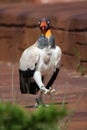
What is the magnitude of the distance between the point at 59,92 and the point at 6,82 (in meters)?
1.66

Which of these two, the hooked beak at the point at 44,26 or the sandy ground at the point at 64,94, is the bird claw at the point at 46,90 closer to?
the sandy ground at the point at 64,94

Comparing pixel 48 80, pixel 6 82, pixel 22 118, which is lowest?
pixel 6 82

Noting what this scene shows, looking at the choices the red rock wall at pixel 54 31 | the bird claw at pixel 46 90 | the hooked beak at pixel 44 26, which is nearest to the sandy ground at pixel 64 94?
the bird claw at pixel 46 90

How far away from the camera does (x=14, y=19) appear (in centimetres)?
1474

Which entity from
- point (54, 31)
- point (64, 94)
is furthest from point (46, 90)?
point (54, 31)

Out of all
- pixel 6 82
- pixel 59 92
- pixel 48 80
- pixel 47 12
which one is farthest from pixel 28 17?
pixel 48 80

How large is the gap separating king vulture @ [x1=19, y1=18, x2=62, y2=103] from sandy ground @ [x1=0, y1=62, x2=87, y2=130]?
0.22 m

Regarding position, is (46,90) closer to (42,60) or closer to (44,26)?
(42,60)

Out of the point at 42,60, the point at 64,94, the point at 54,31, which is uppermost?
the point at 42,60

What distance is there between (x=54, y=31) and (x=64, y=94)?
4381 mm

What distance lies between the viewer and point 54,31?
528 inches

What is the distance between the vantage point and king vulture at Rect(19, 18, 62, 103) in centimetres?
774

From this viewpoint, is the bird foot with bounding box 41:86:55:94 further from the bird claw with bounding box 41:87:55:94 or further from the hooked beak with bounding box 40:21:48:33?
the hooked beak with bounding box 40:21:48:33

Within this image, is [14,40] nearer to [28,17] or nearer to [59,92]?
[28,17]
